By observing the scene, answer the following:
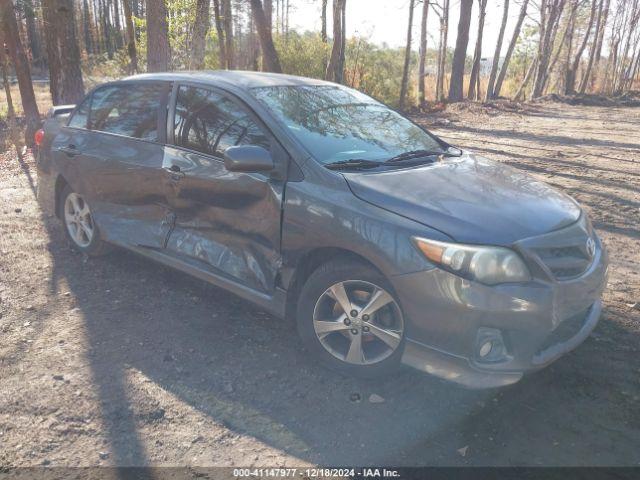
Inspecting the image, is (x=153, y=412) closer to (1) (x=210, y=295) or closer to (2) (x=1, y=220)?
(1) (x=210, y=295)

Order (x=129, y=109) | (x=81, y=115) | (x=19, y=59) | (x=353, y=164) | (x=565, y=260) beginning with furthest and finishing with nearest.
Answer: (x=19, y=59), (x=81, y=115), (x=129, y=109), (x=353, y=164), (x=565, y=260)

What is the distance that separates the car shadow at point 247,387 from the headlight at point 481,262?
2.62 feet

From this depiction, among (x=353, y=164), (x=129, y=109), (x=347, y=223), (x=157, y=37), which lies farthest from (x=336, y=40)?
(x=347, y=223)

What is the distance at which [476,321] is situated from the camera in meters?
2.83

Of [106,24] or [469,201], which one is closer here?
[469,201]

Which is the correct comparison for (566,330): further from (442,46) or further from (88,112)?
(442,46)

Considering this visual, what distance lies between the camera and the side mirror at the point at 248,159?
3422 millimetres

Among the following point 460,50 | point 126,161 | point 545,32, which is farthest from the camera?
point 545,32

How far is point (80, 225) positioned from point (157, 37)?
22.3 ft

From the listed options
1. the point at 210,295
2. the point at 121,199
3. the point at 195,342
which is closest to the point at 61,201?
the point at 121,199

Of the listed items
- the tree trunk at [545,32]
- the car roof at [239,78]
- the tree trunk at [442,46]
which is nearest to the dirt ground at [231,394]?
the car roof at [239,78]

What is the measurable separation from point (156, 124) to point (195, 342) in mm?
1768

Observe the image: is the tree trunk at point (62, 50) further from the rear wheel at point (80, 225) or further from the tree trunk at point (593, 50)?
the tree trunk at point (593, 50)

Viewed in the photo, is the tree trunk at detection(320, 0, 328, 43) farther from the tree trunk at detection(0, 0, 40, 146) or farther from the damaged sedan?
the damaged sedan
